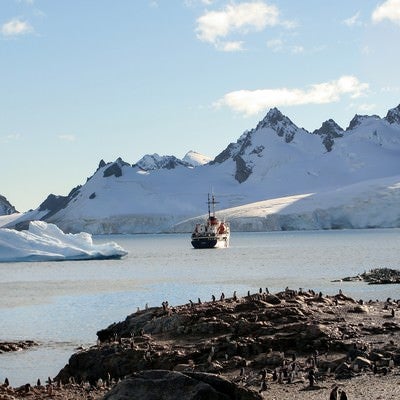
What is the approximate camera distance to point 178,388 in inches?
568

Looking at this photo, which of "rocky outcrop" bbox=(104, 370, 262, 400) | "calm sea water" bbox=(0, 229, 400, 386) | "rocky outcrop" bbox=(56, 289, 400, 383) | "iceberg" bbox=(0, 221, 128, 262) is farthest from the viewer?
"iceberg" bbox=(0, 221, 128, 262)

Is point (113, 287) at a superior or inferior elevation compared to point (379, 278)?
inferior

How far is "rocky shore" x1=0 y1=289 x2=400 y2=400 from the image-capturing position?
1916 cm

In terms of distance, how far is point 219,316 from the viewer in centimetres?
2872

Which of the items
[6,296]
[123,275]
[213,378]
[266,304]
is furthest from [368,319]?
[123,275]

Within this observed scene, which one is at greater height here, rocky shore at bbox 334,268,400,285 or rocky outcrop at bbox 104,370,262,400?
rocky outcrop at bbox 104,370,262,400

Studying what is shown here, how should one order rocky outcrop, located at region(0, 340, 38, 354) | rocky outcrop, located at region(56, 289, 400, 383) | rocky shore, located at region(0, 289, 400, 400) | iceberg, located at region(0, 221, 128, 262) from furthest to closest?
1. iceberg, located at region(0, 221, 128, 262)
2. rocky outcrop, located at region(0, 340, 38, 354)
3. rocky outcrop, located at region(56, 289, 400, 383)
4. rocky shore, located at region(0, 289, 400, 400)

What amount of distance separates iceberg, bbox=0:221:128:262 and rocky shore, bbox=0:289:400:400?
2627 inches

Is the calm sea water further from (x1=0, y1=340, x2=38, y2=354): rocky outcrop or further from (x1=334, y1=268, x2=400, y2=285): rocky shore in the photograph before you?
(x1=334, y1=268, x2=400, y2=285): rocky shore

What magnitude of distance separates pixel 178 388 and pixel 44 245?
86872 mm

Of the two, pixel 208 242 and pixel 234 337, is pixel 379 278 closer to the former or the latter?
pixel 234 337

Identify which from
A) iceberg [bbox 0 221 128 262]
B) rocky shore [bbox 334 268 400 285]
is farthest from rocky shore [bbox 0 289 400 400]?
iceberg [bbox 0 221 128 262]

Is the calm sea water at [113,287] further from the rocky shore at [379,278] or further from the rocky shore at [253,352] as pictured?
the rocky shore at [253,352]

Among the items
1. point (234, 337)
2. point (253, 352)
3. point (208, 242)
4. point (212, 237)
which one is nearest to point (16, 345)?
point (234, 337)
